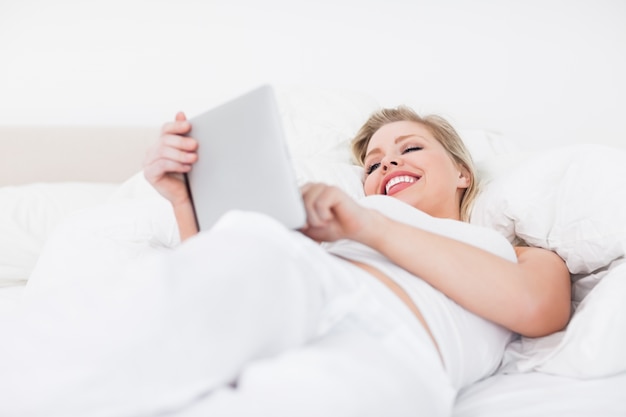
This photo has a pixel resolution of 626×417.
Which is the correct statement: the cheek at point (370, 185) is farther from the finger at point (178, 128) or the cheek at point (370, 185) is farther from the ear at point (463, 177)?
the finger at point (178, 128)

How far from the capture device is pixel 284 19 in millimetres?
2027

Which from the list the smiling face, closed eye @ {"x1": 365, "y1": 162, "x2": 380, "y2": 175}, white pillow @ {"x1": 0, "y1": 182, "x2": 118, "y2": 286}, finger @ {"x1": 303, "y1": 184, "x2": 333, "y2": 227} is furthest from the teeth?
white pillow @ {"x1": 0, "y1": 182, "x2": 118, "y2": 286}

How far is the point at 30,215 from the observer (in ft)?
5.03

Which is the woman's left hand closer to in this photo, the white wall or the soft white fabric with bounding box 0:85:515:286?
the soft white fabric with bounding box 0:85:515:286

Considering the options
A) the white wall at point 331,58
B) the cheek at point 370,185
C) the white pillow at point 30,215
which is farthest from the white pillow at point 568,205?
the white pillow at point 30,215

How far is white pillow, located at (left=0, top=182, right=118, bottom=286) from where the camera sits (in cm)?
143

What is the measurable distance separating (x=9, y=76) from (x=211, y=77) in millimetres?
654

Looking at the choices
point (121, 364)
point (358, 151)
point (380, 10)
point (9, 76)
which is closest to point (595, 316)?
point (121, 364)

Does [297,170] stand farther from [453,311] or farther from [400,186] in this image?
[453,311]

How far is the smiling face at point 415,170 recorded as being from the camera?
4.04 feet

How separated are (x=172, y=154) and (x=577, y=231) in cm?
71

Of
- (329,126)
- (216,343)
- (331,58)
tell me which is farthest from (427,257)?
(331,58)

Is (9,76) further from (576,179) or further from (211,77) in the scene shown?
(576,179)

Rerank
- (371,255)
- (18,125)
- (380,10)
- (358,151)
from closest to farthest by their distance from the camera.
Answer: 1. (371,255)
2. (358,151)
3. (18,125)
4. (380,10)
